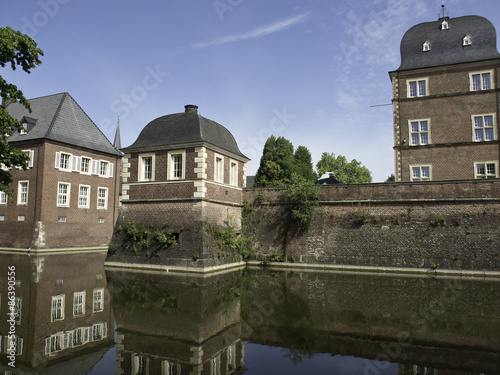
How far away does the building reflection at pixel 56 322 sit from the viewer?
5719mm

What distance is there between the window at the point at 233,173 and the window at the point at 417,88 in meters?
11.4

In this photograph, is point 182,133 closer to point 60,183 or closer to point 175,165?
point 175,165

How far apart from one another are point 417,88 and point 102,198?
2271cm

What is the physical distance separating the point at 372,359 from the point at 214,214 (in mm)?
10953

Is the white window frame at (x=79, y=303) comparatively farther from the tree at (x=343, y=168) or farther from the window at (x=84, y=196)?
the tree at (x=343, y=168)

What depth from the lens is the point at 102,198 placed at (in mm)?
27656

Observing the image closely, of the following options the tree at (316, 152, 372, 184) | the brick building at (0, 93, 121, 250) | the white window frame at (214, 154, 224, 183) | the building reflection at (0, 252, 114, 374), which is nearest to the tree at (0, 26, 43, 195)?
the building reflection at (0, 252, 114, 374)

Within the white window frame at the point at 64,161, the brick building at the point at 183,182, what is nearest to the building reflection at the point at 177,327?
the brick building at the point at 183,182

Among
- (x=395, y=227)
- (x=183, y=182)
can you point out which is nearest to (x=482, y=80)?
(x=395, y=227)

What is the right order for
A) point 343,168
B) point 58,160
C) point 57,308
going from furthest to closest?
point 343,168 < point 58,160 < point 57,308

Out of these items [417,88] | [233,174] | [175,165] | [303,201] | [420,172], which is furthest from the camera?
[417,88]

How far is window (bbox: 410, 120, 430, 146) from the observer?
21.3m

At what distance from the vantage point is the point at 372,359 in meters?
6.02

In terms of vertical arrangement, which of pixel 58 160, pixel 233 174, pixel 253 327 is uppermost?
pixel 58 160
